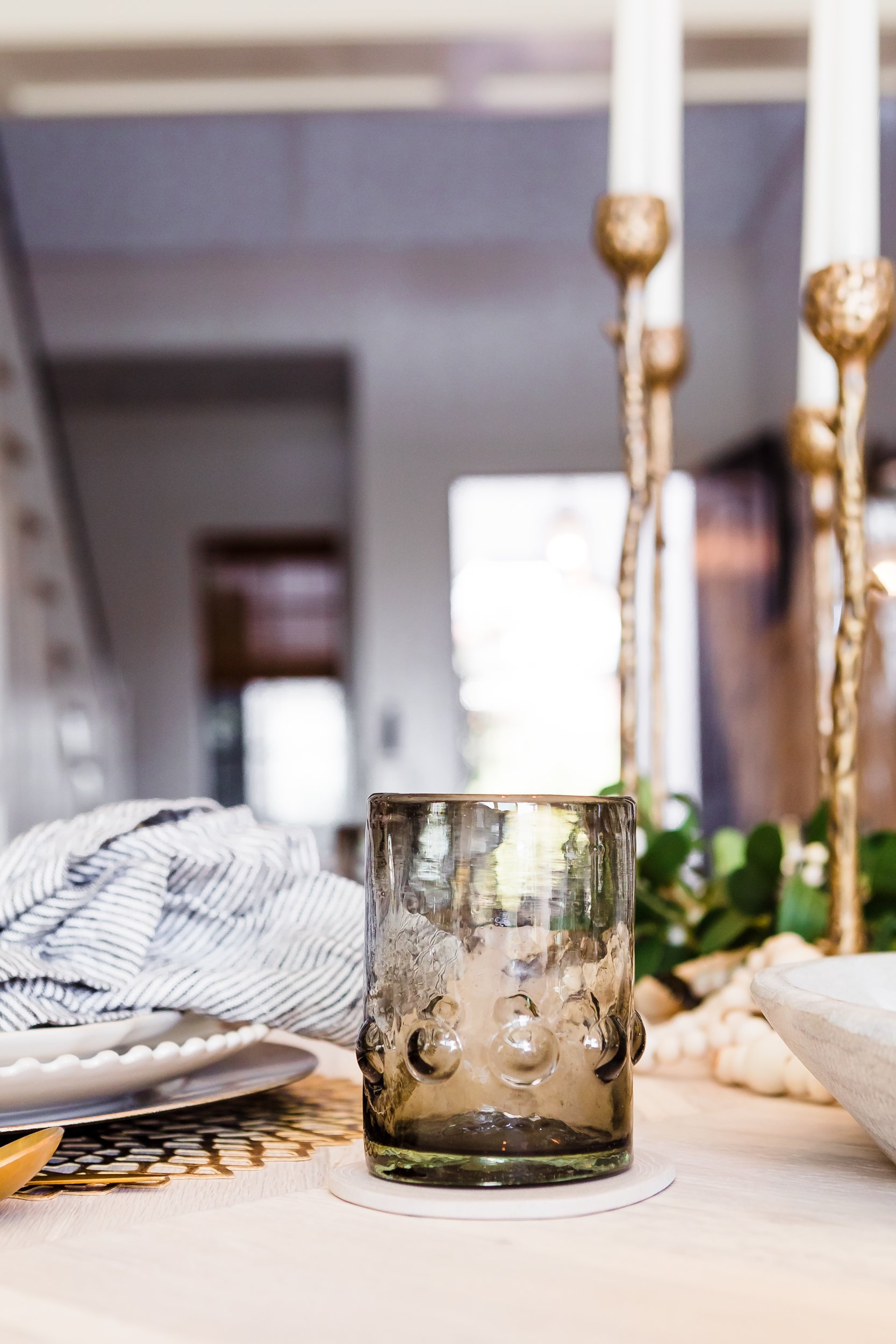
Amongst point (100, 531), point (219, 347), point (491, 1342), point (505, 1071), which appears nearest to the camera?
point (491, 1342)

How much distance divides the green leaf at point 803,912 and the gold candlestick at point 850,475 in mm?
23

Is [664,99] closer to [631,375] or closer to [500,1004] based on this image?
[631,375]

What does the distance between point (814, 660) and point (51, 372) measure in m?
4.90

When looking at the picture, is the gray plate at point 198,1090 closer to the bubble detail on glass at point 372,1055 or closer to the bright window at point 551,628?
the bubble detail on glass at point 372,1055

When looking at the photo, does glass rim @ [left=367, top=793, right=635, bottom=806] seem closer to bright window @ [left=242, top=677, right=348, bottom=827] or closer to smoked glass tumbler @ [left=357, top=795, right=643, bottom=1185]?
smoked glass tumbler @ [left=357, top=795, right=643, bottom=1185]

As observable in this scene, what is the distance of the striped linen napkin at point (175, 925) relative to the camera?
521 millimetres

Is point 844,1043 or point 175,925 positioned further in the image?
point 175,925

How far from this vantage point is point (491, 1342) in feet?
0.97

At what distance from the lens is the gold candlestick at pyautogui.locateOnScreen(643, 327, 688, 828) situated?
1.00 metres

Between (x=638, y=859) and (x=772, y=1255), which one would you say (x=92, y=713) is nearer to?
(x=638, y=859)

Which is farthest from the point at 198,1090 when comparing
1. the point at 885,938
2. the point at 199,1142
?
the point at 885,938

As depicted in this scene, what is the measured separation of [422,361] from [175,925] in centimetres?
464

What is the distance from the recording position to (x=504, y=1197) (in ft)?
1.28

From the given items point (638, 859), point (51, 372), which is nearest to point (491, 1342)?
point (638, 859)
